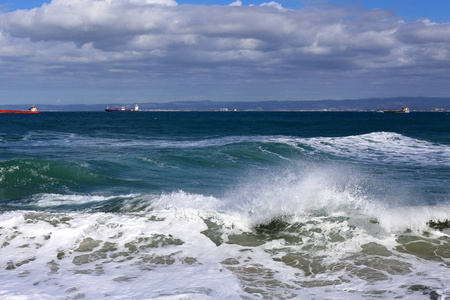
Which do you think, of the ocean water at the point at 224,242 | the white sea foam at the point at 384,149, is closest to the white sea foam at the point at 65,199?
the ocean water at the point at 224,242

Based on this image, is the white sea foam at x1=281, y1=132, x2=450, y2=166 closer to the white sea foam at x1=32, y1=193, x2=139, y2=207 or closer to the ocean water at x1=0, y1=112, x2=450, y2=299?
the ocean water at x1=0, y1=112, x2=450, y2=299

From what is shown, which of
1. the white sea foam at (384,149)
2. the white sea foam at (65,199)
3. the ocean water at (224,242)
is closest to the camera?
the ocean water at (224,242)

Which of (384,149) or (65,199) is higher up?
(65,199)

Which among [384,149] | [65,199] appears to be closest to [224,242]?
[65,199]

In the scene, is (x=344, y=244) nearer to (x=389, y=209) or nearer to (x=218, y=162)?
(x=389, y=209)

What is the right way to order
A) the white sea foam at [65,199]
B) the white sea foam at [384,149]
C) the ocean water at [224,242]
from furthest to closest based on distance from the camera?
1. the white sea foam at [384,149]
2. the white sea foam at [65,199]
3. the ocean water at [224,242]

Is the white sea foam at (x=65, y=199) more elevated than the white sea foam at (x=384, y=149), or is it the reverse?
the white sea foam at (x=65, y=199)

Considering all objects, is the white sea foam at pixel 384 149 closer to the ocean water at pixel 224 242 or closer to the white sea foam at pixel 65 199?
the ocean water at pixel 224 242

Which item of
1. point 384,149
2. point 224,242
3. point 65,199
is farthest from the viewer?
point 384,149

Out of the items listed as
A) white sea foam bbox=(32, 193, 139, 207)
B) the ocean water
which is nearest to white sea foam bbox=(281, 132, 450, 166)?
the ocean water

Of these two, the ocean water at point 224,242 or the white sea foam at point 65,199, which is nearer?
the ocean water at point 224,242

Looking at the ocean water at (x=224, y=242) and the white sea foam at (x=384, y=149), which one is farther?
the white sea foam at (x=384, y=149)

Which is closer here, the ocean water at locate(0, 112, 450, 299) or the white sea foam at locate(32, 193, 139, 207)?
the ocean water at locate(0, 112, 450, 299)

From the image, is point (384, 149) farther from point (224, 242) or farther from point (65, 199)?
point (224, 242)
